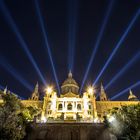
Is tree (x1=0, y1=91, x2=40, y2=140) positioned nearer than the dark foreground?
Yes

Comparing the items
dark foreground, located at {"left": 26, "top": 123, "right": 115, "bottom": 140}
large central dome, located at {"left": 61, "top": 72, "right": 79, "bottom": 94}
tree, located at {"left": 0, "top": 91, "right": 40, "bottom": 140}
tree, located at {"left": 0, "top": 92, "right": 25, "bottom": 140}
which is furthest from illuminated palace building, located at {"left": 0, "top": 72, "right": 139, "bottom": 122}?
tree, located at {"left": 0, "top": 92, "right": 25, "bottom": 140}

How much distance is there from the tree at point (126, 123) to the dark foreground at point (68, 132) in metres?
1.23

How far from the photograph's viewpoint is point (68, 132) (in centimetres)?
2300

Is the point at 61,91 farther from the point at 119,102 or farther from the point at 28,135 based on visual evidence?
the point at 28,135

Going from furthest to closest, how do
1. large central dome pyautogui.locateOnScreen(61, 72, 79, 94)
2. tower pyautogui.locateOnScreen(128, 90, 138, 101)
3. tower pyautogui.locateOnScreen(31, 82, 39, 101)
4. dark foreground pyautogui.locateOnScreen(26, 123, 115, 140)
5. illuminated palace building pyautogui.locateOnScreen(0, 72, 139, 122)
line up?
tower pyautogui.locateOnScreen(128, 90, 138, 101), tower pyautogui.locateOnScreen(31, 82, 39, 101), large central dome pyautogui.locateOnScreen(61, 72, 79, 94), illuminated palace building pyautogui.locateOnScreen(0, 72, 139, 122), dark foreground pyautogui.locateOnScreen(26, 123, 115, 140)

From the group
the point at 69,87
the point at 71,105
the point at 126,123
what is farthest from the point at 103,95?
the point at 126,123

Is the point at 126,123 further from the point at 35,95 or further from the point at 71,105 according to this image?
the point at 35,95

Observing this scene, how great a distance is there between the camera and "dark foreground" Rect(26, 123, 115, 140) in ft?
73.9

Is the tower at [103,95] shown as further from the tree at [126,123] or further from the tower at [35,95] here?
the tree at [126,123]

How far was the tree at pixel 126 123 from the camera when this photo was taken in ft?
67.3

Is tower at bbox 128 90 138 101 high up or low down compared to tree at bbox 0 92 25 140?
Answer: up

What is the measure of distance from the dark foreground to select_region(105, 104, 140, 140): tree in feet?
4.02

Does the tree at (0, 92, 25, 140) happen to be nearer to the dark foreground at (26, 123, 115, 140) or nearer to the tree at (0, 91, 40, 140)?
the tree at (0, 91, 40, 140)

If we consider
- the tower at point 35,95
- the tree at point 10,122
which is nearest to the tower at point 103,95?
the tower at point 35,95
